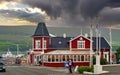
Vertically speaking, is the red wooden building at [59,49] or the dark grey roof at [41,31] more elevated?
the dark grey roof at [41,31]

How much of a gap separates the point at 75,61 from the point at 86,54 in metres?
2.77

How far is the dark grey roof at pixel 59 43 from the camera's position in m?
96.7

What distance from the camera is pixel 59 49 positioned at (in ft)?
316

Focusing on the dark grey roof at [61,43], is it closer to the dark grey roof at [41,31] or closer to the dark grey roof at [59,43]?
the dark grey roof at [59,43]

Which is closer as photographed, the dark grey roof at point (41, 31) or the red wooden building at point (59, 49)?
the red wooden building at point (59, 49)

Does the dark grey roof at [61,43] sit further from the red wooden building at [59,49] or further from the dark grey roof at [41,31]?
the dark grey roof at [41,31]

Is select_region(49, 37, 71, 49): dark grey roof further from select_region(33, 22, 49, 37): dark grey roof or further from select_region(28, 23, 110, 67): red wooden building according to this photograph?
select_region(33, 22, 49, 37): dark grey roof

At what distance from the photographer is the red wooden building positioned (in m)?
90.5

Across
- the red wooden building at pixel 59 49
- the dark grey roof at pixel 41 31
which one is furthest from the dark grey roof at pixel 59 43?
the dark grey roof at pixel 41 31

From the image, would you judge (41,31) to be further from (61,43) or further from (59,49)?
(59,49)

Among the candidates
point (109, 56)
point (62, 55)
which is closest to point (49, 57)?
point (62, 55)

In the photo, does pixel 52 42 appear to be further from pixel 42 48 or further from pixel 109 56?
pixel 109 56

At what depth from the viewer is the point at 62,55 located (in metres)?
90.1

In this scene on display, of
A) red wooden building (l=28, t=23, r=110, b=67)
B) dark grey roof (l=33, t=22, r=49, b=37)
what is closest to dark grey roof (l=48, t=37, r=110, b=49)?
red wooden building (l=28, t=23, r=110, b=67)
